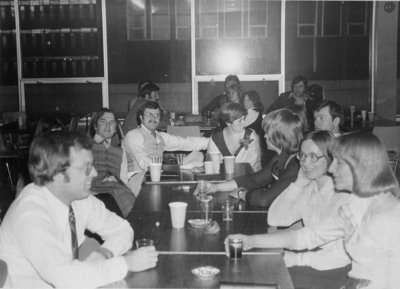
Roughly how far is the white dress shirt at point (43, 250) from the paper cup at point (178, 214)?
0.55 meters

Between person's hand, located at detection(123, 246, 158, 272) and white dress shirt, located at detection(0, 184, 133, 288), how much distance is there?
A: 0.04 m

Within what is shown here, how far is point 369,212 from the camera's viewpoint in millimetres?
2084

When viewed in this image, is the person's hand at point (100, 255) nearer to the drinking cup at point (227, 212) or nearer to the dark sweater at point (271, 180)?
the drinking cup at point (227, 212)

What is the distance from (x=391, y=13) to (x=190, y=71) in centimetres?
292

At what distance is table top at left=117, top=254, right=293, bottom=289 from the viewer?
187 centimetres

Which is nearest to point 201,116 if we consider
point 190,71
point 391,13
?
point 190,71

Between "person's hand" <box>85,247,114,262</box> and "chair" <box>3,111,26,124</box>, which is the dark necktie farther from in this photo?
"chair" <box>3,111,26,124</box>

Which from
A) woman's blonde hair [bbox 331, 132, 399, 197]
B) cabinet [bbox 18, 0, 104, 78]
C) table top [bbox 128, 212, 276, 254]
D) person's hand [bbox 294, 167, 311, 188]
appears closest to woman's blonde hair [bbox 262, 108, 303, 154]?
person's hand [bbox 294, 167, 311, 188]

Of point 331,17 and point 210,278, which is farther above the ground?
point 331,17

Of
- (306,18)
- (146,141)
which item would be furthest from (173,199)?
(306,18)

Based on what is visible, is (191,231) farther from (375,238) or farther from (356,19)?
(356,19)

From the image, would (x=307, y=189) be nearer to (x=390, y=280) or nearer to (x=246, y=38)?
(x=390, y=280)

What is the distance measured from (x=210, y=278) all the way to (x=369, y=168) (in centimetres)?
71

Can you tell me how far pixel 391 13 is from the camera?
7.82 m
